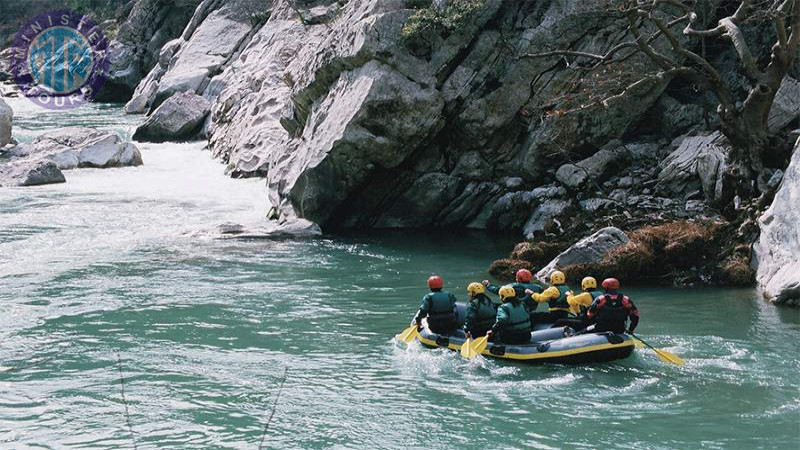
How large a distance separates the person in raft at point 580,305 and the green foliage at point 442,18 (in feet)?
33.1

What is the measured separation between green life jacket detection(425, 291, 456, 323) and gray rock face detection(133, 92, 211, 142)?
26.1m

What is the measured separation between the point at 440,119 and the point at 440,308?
9093 millimetres

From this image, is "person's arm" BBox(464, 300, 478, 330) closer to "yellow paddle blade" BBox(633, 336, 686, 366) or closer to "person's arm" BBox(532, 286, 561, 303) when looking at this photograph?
"person's arm" BBox(532, 286, 561, 303)

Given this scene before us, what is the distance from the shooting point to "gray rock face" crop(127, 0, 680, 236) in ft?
75.8

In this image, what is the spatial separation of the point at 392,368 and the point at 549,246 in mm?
7242

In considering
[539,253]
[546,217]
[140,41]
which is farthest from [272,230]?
[140,41]

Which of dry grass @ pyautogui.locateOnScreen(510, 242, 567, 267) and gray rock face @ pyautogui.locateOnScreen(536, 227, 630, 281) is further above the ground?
gray rock face @ pyautogui.locateOnScreen(536, 227, 630, 281)

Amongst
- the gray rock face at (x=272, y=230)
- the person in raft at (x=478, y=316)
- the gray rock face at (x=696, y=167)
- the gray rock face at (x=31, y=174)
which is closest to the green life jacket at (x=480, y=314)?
the person in raft at (x=478, y=316)

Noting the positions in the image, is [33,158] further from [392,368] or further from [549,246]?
[392,368]

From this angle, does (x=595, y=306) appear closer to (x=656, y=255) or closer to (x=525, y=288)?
(x=525, y=288)

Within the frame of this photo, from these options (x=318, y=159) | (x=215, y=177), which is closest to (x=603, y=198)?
(x=318, y=159)

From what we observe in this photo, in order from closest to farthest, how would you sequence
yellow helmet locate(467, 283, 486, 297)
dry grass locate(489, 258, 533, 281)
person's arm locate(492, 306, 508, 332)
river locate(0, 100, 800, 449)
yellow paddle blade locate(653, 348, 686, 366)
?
river locate(0, 100, 800, 449) < yellow paddle blade locate(653, 348, 686, 366) < person's arm locate(492, 306, 508, 332) < yellow helmet locate(467, 283, 486, 297) < dry grass locate(489, 258, 533, 281)

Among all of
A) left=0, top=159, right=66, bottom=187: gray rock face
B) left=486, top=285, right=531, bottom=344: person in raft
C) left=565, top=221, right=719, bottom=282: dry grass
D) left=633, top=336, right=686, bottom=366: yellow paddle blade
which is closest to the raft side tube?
left=486, top=285, right=531, bottom=344: person in raft

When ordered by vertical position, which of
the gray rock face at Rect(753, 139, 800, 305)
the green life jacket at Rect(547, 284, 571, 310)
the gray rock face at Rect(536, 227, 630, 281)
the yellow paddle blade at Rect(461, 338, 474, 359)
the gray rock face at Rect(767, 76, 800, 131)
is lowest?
the yellow paddle blade at Rect(461, 338, 474, 359)
